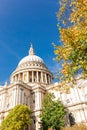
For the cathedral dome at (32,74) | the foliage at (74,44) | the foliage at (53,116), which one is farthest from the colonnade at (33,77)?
the foliage at (74,44)

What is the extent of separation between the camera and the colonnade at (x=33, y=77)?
6300 centimetres

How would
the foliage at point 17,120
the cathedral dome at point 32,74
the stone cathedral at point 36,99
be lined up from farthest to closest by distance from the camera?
the cathedral dome at point 32,74
the stone cathedral at point 36,99
the foliage at point 17,120

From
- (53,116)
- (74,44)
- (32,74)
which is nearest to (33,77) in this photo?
(32,74)

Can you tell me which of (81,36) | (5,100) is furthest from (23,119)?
(81,36)

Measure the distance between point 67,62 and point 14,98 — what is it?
36.7 m

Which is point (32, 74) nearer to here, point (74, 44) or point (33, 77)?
point (33, 77)

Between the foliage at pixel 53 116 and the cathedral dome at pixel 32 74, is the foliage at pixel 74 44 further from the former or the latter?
the cathedral dome at pixel 32 74

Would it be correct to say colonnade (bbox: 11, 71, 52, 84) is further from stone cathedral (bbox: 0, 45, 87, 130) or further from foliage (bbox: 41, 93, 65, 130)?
foliage (bbox: 41, 93, 65, 130)

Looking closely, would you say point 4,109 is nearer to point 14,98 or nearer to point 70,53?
point 14,98

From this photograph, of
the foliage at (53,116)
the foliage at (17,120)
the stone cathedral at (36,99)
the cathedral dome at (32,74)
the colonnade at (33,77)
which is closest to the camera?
the foliage at (17,120)

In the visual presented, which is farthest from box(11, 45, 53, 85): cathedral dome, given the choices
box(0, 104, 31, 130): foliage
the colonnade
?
A: box(0, 104, 31, 130): foliage

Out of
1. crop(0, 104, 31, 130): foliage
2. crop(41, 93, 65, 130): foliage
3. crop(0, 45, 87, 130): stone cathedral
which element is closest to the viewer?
crop(0, 104, 31, 130): foliage

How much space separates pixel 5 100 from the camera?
161 feet

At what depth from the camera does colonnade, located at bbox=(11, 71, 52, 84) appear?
207 feet
